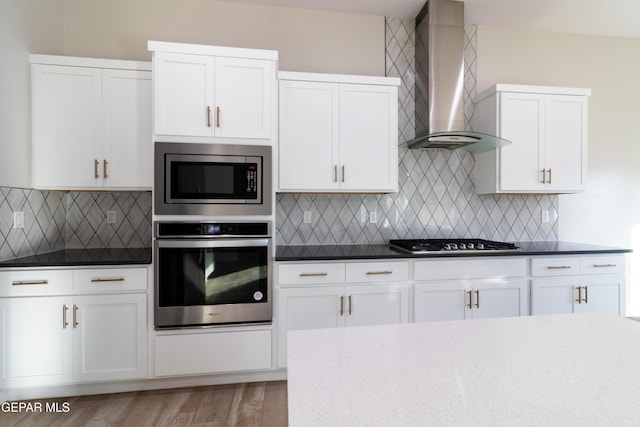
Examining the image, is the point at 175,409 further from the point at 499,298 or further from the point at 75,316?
the point at 499,298

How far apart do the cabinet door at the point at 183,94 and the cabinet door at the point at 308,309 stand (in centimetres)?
123

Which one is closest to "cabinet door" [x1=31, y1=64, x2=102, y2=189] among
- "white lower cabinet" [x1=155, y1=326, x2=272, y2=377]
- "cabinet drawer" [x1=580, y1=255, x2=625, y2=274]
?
"white lower cabinet" [x1=155, y1=326, x2=272, y2=377]

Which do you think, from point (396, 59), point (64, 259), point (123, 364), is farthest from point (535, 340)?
point (396, 59)

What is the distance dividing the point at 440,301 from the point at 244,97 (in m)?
1.98

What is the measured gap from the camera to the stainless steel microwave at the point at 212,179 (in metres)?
2.25

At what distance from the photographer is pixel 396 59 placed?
3.11 meters

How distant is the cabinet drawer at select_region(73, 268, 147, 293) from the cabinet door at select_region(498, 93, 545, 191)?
282cm

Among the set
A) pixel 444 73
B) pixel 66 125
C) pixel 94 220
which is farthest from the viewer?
pixel 444 73

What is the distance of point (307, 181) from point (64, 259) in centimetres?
167

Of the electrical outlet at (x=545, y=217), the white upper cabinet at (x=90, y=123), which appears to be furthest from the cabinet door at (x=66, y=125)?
the electrical outlet at (x=545, y=217)

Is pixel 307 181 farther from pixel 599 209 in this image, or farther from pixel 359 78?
pixel 599 209

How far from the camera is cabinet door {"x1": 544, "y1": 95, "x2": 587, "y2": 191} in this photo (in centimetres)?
293

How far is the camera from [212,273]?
2.29m

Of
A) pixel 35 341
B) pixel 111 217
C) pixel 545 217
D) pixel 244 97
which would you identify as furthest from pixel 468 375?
pixel 545 217
